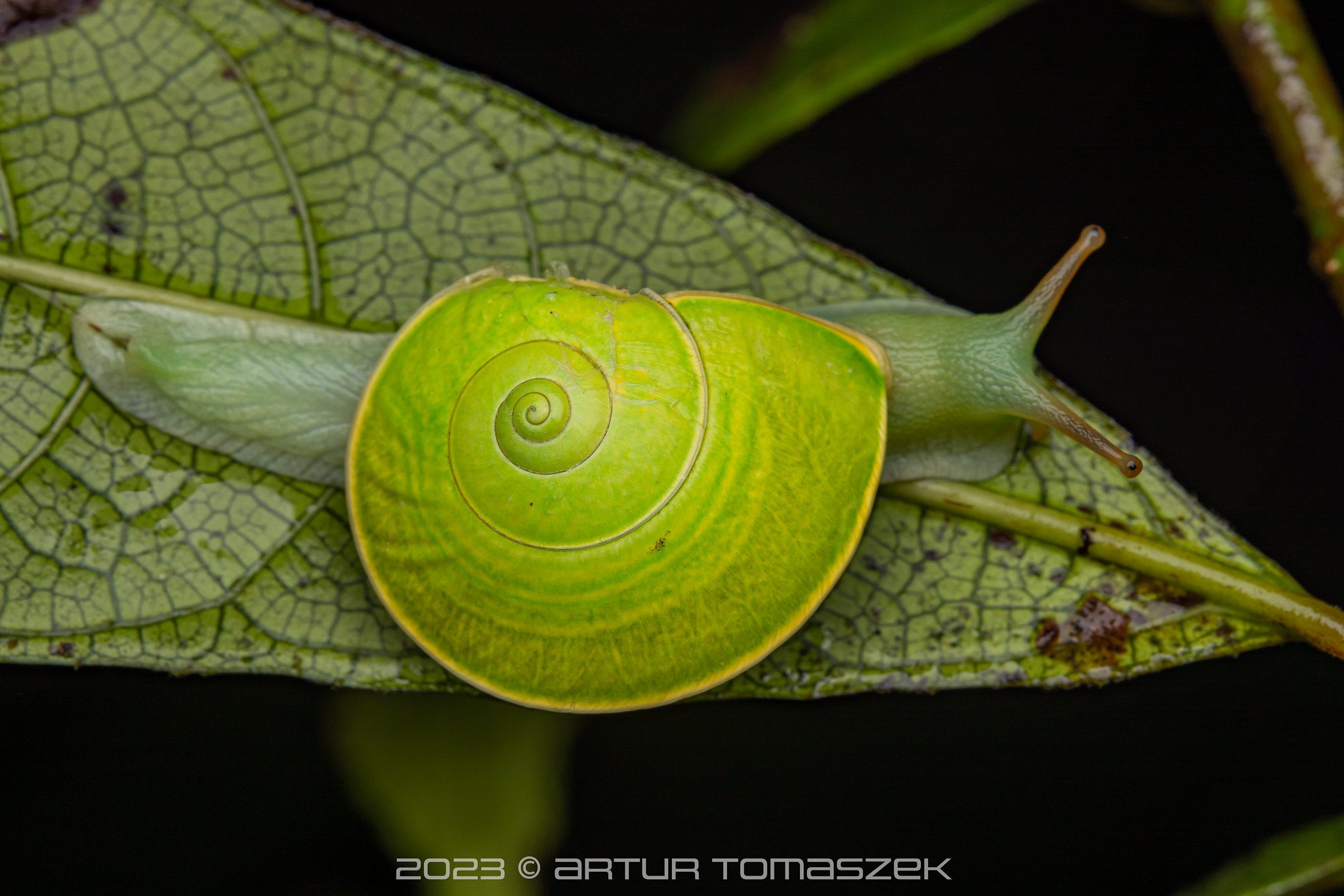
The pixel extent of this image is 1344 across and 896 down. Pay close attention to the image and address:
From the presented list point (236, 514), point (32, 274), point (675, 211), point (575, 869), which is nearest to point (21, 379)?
point (32, 274)

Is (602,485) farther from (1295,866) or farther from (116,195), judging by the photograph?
(1295,866)

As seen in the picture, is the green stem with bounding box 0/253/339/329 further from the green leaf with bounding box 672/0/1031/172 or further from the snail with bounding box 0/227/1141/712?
the green leaf with bounding box 672/0/1031/172

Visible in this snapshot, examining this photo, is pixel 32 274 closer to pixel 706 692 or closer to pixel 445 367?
pixel 445 367

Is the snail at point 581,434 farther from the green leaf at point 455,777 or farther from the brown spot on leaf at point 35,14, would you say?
the green leaf at point 455,777

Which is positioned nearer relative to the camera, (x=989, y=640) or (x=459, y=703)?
(x=989, y=640)

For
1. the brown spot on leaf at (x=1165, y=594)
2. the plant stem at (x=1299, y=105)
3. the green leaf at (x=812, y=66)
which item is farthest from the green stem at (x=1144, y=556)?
the green leaf at (x=812, y=66)
